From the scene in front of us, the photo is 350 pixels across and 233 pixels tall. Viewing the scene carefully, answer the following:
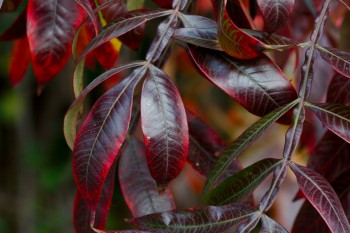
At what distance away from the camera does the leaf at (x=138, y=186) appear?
826mm

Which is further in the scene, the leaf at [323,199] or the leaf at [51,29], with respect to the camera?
the leaf at [51,29]

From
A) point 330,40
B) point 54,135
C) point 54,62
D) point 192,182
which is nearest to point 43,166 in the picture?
point 54,135

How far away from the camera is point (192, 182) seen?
2.30 metres

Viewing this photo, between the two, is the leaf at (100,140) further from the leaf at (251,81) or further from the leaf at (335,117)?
the leaf at (335,117)

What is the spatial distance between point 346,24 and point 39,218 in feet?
8.37

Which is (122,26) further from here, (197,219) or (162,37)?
(197,219)

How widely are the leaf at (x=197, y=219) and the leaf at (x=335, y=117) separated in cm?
12

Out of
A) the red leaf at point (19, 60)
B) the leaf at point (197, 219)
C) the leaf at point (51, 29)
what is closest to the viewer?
the leaf at point (197, 219)

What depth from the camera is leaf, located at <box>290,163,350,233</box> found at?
0.61 metres

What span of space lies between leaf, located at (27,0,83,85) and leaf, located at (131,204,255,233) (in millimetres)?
248

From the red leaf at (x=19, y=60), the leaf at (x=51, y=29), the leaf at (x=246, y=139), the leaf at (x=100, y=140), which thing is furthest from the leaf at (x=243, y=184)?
the red leaf at (x=19, y=60)

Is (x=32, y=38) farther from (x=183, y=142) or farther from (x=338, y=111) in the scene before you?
(x=338, y=111)

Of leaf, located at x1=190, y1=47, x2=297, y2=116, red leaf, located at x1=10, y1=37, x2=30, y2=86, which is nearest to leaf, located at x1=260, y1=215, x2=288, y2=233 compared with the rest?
leaf, located at x1=190, y1=47, x2=297, y2=116

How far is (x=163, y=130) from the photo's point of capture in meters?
0.65
